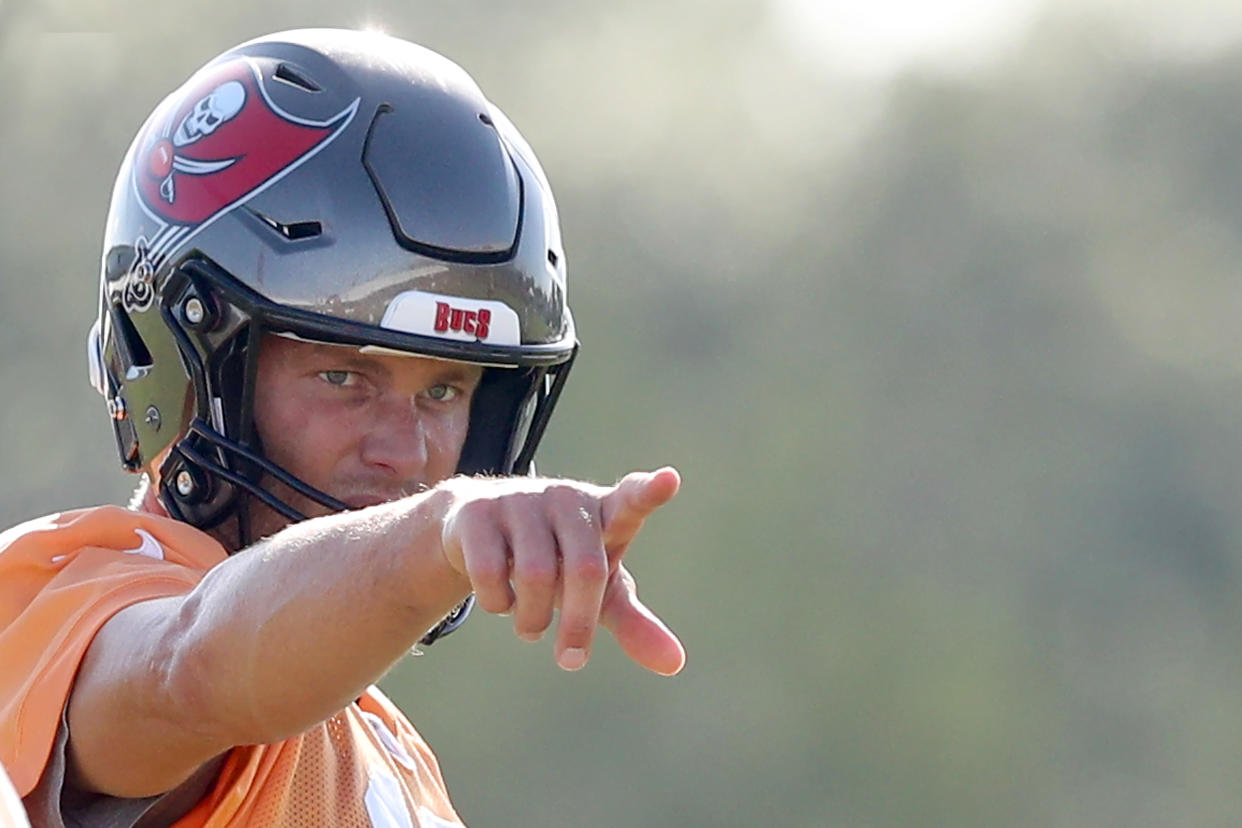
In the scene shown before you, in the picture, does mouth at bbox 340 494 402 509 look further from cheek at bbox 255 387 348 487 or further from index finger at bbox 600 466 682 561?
index finger at bbox 600 466 682 561

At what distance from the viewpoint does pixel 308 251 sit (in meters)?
2.05

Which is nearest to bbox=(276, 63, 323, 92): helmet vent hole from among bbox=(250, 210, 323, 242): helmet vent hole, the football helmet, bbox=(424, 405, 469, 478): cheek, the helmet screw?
the football helmet

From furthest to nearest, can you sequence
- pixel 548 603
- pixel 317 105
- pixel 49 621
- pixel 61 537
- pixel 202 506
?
pixel 317 105 < pixel 202 506 < pixel 61 537 < pixel 49 621 < pixel 548 603

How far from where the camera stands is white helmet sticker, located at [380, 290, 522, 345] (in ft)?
6.68

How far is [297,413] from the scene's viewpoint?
204cm

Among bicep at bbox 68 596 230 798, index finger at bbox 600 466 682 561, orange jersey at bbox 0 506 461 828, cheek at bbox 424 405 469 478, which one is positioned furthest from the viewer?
cheek at bbox 424 405 469 478

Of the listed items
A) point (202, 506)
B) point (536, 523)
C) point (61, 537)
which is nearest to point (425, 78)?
point (202, 506)

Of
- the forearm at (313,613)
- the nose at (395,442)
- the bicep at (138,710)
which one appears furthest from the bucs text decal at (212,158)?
the forearm at (313,613)

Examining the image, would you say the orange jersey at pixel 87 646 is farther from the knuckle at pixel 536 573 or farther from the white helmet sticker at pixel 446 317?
the knuckle at pixel 536 573

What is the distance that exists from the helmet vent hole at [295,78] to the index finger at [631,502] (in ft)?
3.86

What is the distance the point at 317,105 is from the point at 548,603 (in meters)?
1.17

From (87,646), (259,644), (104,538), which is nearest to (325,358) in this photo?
(104,538)

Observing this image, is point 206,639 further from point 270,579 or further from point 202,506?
point 202,506

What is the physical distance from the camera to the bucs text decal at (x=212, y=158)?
82.5 inches
